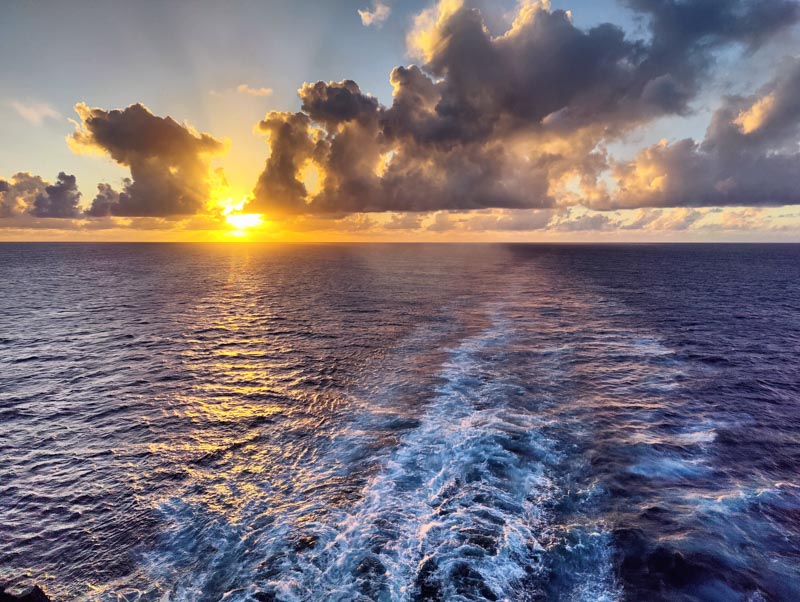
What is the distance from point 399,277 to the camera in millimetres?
113312

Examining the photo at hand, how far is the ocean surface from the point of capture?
15.0 m

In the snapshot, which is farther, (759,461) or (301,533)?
(759,461)

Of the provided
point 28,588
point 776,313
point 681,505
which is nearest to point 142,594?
point 28,588

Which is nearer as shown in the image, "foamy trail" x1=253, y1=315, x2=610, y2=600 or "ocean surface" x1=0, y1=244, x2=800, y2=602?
"foamy trail" x1=253, y1=315, x2=610, y2=600

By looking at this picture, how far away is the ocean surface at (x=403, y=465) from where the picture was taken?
1505cm

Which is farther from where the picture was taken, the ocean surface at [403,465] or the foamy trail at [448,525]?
the ocean surface at [403,465]

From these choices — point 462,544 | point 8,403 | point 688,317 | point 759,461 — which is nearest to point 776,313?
point 688,317

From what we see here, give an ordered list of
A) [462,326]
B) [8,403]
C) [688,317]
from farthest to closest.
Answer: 1. [688,317]
2. [462,326]
3. [8,403]

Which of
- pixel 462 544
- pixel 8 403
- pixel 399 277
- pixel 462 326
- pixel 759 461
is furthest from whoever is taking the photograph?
pixel 399 277

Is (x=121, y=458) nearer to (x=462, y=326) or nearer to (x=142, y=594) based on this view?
(x=142, y=594)

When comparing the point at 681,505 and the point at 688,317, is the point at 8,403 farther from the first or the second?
the point at 688,317

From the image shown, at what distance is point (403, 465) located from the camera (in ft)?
71.8

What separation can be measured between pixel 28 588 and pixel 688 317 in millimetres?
74076

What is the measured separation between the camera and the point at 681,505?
1833 cm
